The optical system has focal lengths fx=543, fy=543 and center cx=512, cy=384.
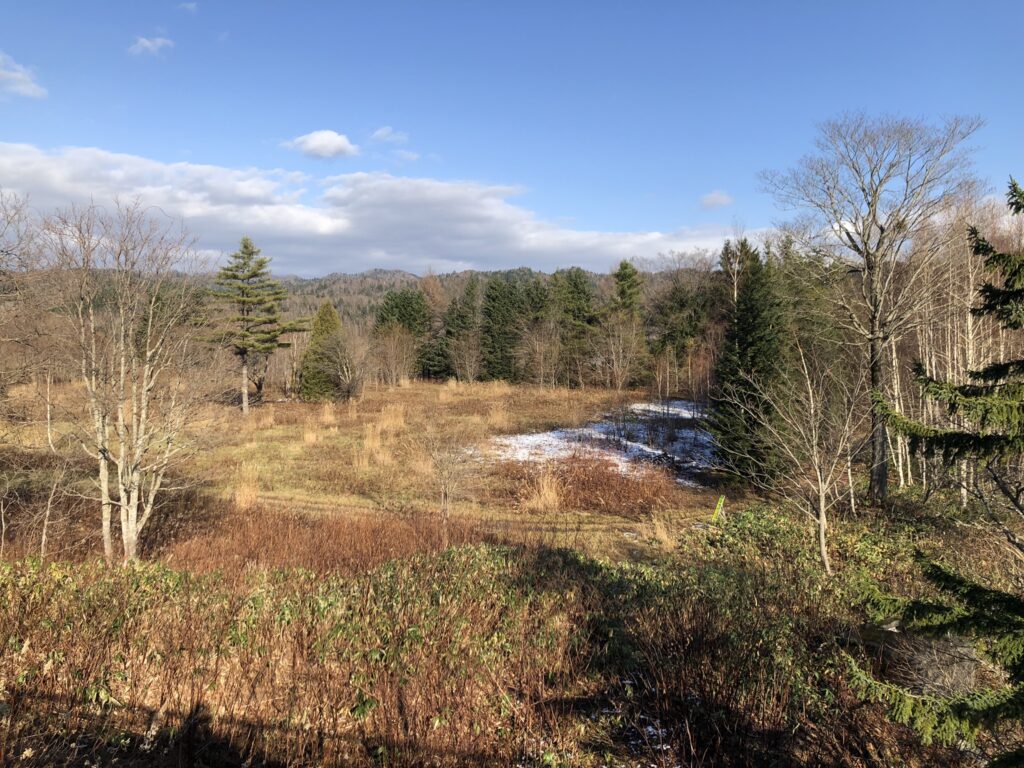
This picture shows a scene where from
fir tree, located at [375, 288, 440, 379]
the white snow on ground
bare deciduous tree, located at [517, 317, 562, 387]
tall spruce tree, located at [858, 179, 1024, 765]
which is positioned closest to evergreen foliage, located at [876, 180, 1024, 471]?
tall spruce tree, located at [858, 179, 1024, 765]

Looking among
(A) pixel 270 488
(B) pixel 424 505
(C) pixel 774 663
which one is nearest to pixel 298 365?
(A) pixel 270 488

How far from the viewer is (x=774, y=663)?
180 inches

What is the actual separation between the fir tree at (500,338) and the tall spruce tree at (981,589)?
44.1 meters

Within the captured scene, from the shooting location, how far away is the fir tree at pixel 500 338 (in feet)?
162

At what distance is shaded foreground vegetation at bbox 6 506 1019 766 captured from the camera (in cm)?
353

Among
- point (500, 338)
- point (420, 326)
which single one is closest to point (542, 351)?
point (500, 338)

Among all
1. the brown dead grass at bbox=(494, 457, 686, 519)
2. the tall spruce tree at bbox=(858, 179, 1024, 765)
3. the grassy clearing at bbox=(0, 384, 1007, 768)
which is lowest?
the brown dead grass at bbox=(494, 457, 686, 519)

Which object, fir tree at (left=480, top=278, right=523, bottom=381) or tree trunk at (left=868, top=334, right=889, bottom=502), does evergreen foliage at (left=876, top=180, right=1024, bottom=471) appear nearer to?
tree trunk at (left=868, top=334, right=889, bottom=502)

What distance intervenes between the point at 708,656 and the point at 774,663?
0.53 metres

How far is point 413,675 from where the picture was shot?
4.28 meters

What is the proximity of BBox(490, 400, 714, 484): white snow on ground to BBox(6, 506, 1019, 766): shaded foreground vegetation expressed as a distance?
13.7m

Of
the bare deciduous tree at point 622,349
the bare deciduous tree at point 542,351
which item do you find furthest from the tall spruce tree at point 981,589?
the bare deciduous tree at point 542,351

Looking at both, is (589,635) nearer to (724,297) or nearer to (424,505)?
(424,505)

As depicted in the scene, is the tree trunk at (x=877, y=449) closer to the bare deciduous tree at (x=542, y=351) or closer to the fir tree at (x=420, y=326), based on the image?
the bare deciduous tree at (x=542, y=351)
